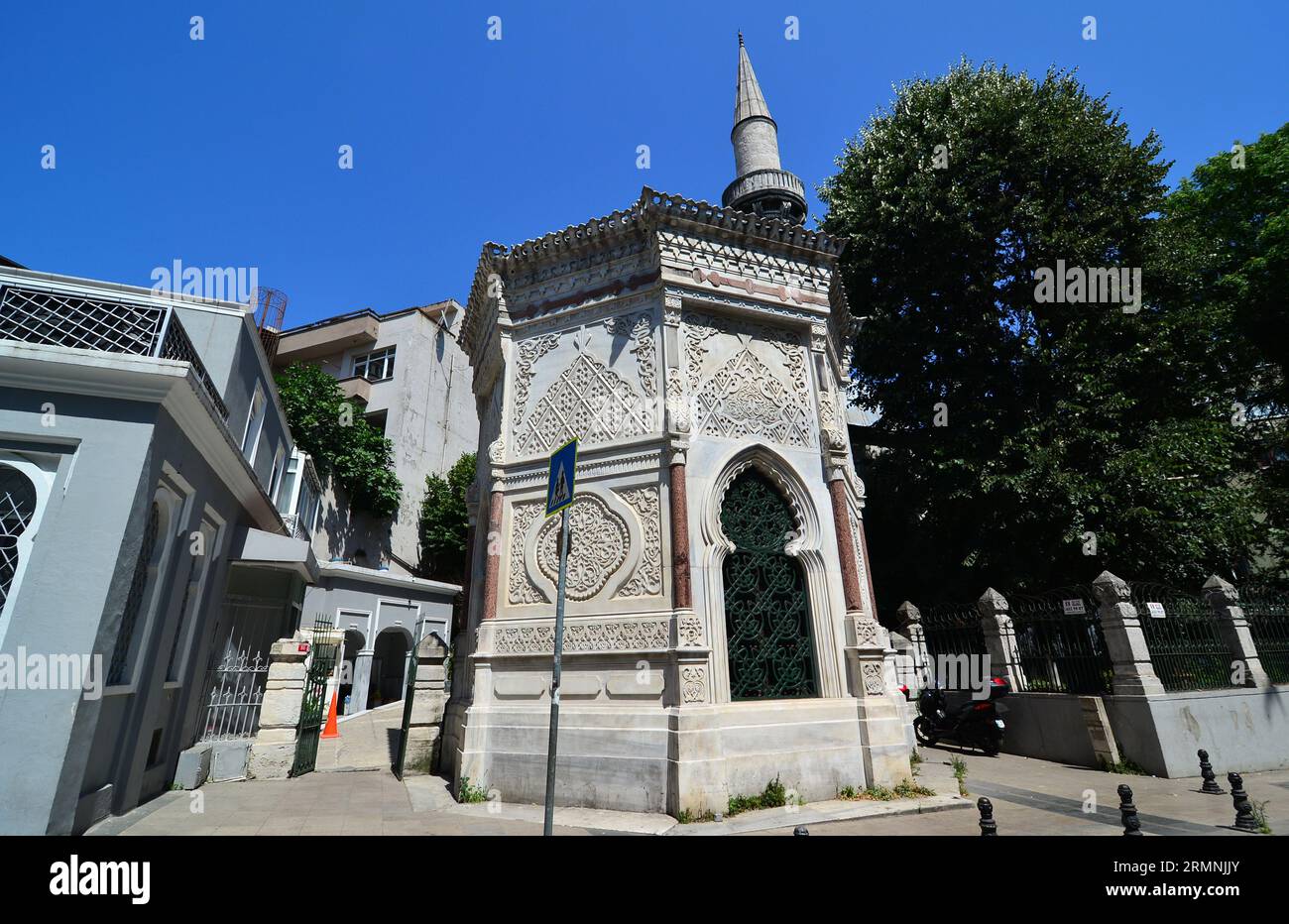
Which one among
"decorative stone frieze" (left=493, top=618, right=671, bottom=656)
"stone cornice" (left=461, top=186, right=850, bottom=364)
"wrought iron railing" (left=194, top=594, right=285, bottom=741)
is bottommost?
"wrought iron railing" (left=194, top=594, right=285, bottom=741)

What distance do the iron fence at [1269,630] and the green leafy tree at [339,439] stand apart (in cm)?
2690

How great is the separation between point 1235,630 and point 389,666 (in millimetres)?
26506

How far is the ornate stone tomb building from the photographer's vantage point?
7461 mm

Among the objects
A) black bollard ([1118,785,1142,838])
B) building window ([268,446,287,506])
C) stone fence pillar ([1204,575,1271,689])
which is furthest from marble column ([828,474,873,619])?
building window ([268,446,287,506])

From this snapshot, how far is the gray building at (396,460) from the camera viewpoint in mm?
20938

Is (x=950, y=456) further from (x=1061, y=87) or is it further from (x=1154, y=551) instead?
(x=1061, y=87)

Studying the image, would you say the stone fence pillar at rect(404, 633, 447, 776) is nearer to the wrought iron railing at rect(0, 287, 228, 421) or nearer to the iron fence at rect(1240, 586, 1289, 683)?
the wrought iron railing at rect(0, 287, 228, 421)

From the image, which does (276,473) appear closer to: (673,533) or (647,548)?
(647,548)

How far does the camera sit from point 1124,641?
33.0 feet

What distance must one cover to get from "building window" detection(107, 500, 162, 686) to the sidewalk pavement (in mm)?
1458

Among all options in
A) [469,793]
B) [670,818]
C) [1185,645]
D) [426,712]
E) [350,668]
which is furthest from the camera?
[350,668]

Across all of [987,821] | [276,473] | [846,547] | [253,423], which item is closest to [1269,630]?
[846,547]

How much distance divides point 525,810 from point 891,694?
515 centimetres

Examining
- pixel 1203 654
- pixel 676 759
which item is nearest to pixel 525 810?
pixel 676 759
